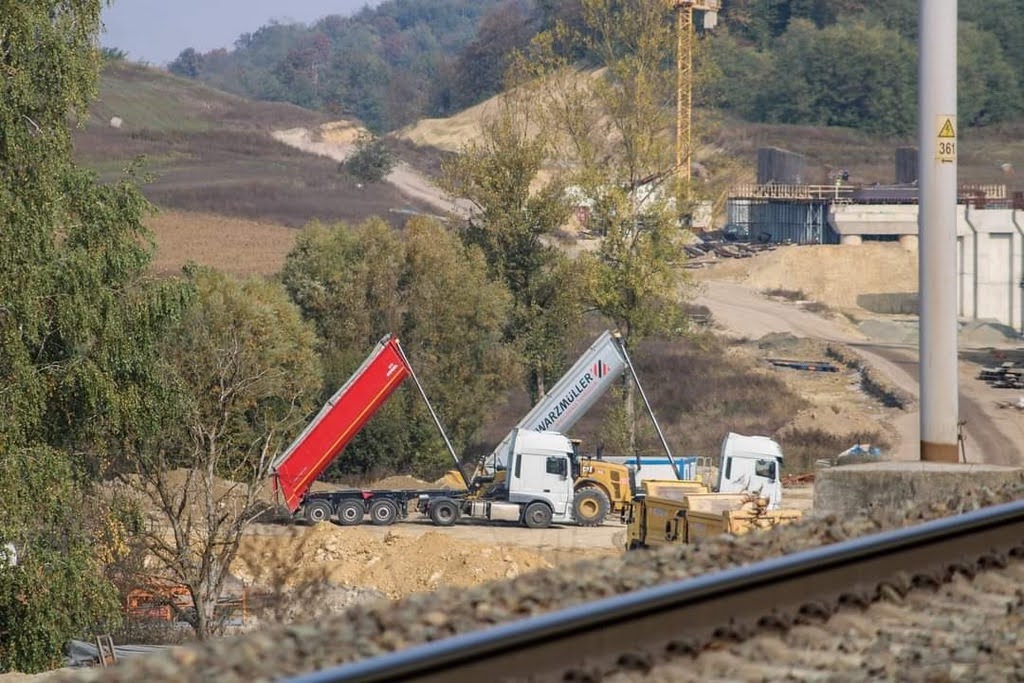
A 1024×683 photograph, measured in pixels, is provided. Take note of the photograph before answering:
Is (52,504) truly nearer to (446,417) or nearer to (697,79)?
(446,417)

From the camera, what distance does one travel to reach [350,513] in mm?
32125

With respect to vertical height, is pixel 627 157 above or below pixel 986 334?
above

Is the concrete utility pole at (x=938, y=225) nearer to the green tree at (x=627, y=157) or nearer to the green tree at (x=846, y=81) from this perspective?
the green tree at (x=627, y=157)

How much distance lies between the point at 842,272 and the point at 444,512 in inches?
2077

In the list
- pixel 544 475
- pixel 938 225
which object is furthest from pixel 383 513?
pixel 938 225

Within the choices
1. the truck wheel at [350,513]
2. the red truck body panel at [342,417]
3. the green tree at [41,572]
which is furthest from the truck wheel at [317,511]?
the green tree at [41,572]

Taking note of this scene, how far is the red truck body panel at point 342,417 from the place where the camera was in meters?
30.0

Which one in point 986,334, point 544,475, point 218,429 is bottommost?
point 544,475

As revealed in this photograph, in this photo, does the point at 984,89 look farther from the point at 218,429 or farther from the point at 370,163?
the point at 218,429

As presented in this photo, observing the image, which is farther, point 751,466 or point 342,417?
point 751,466

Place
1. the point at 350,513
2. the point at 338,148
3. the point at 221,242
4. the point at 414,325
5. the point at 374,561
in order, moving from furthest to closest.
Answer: the point at 338,148
the point at 221,242
the point at 414,325
the point at 350,513
the point at 374,561

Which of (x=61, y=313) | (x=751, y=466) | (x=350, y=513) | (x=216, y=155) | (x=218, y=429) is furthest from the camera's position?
(x=216, y=155)

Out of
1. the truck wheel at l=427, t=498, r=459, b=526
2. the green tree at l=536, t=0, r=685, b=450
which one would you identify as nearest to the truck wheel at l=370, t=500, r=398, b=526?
the truck wheel at l=427, t=498, r=459, b=526

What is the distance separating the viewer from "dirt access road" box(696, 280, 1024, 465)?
42.3 meters
